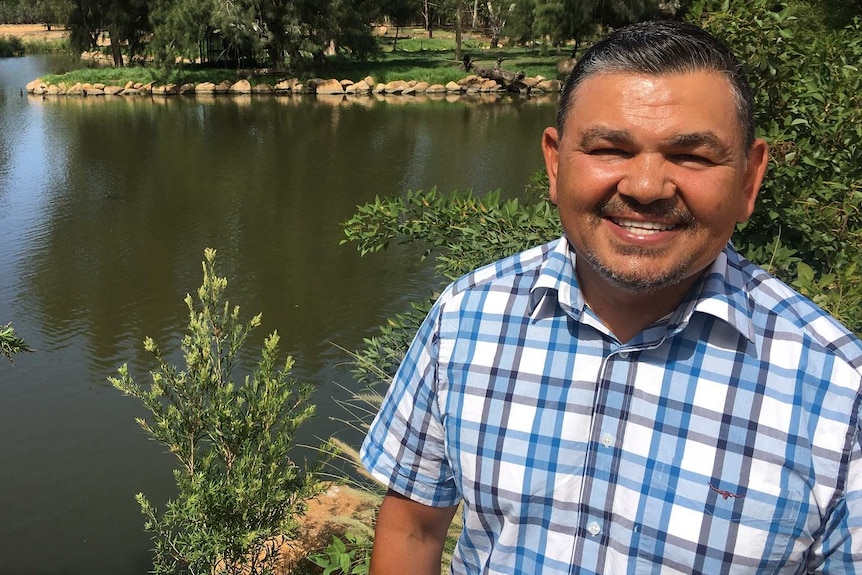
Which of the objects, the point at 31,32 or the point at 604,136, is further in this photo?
the point at 31,32

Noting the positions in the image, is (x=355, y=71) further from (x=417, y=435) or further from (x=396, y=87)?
(x=417, y=435)

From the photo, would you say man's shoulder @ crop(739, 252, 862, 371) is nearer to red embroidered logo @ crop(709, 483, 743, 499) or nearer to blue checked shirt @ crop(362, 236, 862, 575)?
blue checked shirt @ crop(362, 236, 862, 575)

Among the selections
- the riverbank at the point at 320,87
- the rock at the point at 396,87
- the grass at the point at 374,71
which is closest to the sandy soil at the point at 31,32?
the grass at the point at 374,71

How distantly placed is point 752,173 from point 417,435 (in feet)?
2.39

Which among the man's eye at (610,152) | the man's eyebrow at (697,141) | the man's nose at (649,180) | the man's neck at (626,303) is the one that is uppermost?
the man's eyebrow at (697,141)

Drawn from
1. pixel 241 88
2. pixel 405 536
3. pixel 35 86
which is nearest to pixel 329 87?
pixel 241 88

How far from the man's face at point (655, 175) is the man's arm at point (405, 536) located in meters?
0.57

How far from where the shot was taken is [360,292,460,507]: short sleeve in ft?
4.56

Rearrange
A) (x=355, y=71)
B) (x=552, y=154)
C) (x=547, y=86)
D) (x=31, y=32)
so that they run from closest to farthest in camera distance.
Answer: (x=552, y=154) → (x=547, y=86) → (x=355, y=71) → (x=31, y=32)

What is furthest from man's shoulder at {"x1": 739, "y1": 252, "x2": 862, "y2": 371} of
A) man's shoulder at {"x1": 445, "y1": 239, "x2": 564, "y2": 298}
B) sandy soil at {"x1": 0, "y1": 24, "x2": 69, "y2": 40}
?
sandy soil at {"x1": 0, "y1": 24, "x2": 69, "y2": 40}

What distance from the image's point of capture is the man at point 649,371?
1146mm

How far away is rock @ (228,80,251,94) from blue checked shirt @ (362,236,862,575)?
26543mm

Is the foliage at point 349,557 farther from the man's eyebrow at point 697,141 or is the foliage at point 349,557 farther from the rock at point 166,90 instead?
the rock at point 166,90

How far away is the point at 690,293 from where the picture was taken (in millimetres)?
1246
